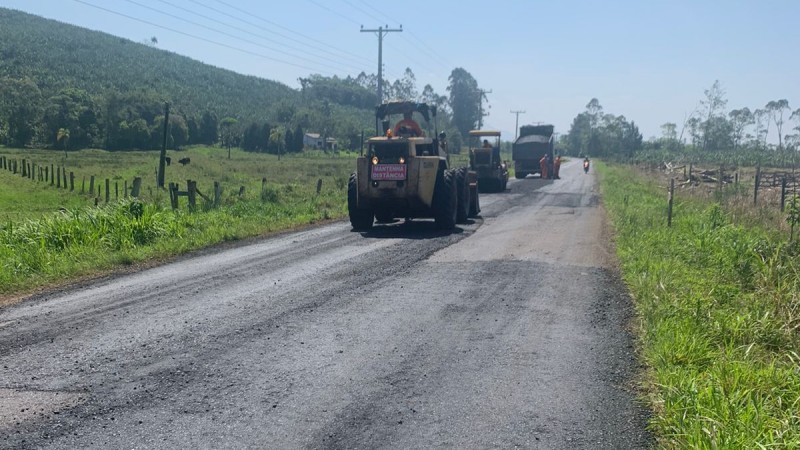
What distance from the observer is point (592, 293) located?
9430mm

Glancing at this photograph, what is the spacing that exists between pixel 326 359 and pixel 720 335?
3.85 m

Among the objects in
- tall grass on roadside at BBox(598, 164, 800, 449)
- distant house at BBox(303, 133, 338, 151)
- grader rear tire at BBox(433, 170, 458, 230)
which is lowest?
tall grass on roadside at BBox(598, 164, 800, 449)

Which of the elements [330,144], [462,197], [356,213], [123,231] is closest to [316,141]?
[330,144]

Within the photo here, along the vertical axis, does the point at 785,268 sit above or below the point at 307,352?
above

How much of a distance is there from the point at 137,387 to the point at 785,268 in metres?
7.95

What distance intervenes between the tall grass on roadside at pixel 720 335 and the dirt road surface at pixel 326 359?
30cm

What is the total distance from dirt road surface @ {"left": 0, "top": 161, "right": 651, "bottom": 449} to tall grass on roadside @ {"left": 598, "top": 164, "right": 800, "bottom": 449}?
0.30m

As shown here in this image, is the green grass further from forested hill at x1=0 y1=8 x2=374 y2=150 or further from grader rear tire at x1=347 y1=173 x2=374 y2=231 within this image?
forested hill at x1=0 y1=8 x2=374 y2=150

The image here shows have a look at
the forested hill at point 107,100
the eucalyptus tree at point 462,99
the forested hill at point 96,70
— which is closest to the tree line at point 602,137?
the eucalyptus tree at point 462,99

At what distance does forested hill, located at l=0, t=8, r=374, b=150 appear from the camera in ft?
275

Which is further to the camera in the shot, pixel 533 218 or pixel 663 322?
pixel 533 218

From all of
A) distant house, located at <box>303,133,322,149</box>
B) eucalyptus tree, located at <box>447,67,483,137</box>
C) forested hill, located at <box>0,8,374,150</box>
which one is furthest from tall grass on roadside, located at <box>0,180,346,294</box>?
eucalyptus tree, located at <box>447,67,483,137</box>

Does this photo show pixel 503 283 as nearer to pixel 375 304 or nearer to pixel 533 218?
pixel 375 304

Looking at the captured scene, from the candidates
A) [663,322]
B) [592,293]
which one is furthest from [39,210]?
[663,322]
